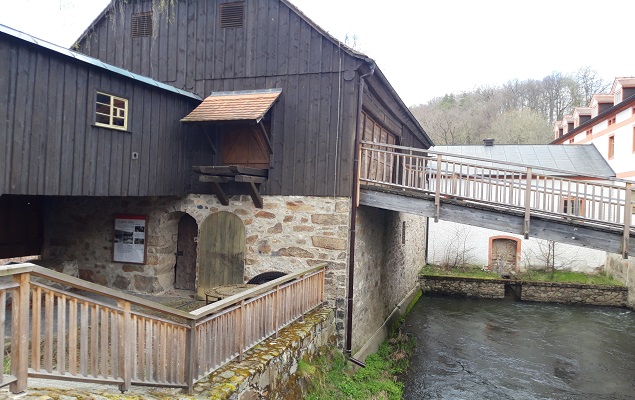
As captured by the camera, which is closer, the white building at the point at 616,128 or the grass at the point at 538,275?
the grass at the point at 538,275

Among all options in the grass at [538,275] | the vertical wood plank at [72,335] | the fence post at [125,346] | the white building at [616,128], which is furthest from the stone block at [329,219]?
the white building at [616,128]

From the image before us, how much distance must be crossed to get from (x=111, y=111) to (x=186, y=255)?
3.43 meters

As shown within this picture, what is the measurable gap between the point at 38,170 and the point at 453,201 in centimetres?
613

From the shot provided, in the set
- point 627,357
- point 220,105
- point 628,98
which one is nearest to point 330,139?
point 220,105

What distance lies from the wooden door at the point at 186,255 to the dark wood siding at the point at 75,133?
1.09 metres

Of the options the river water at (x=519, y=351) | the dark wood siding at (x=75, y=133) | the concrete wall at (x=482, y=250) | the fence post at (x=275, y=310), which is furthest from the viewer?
the concrete wall at (x=482, y=250)

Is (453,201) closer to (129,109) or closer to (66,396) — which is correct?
(129,109)

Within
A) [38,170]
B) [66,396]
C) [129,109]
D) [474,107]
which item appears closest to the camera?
[66,396]

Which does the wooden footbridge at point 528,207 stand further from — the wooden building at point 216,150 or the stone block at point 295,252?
the stone block at point 295,252

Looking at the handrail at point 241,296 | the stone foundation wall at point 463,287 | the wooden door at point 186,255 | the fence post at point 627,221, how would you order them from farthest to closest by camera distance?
the stone foundation wall at point 463,287 < the wooden door at point 186,255 < the fence post at point 627,221 < the handrail at point 241,296

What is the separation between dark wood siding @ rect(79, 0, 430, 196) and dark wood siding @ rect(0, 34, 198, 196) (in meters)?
0.96

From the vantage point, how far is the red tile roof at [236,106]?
6.97 metres

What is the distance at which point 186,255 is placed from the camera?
8.80 m

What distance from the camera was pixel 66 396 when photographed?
3080 mm
